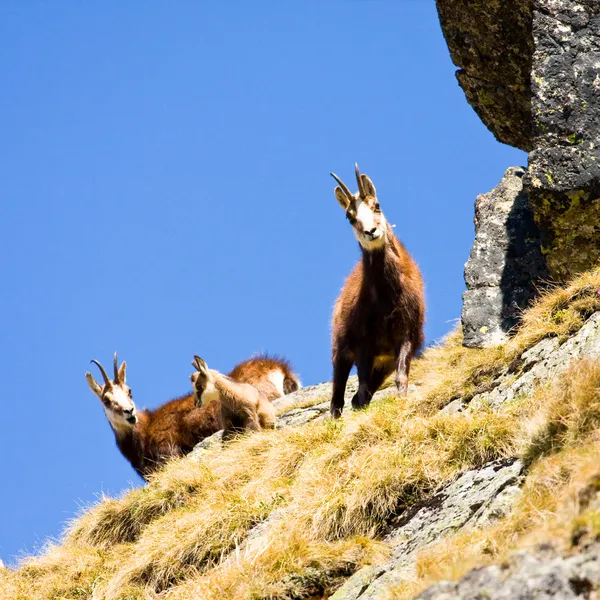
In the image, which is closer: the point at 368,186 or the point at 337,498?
the point at 337,498

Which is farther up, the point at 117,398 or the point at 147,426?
the point at 117,398

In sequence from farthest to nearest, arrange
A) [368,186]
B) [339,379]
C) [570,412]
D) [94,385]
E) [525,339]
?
[94,385] → [339,379] → [368,186] → [525,339] → [570,412]

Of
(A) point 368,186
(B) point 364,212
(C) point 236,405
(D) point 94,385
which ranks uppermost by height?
(D) point 94,385

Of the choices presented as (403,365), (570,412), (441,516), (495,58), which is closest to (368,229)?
(403,365)

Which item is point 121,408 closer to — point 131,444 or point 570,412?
point 131,444

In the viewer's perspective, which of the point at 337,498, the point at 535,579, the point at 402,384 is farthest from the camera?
the point at 402,384

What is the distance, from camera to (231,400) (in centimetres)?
1283

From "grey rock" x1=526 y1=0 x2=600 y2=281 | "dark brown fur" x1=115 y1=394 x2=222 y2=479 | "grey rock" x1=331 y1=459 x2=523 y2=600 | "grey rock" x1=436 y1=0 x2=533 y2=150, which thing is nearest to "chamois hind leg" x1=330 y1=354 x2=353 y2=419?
"grey rock" x1=526 y1=0 x2=600 y2=281

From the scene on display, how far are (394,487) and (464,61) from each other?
7566 mm

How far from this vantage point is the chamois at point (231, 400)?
12695 millimetres

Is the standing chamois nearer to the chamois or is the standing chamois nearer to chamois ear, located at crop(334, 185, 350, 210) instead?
the chamois

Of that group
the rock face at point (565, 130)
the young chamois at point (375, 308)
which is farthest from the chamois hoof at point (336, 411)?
the rock face at point (565, 130)

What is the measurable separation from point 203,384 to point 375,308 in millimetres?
3196

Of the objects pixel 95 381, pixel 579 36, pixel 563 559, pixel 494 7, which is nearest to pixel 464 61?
pixel 494 7
